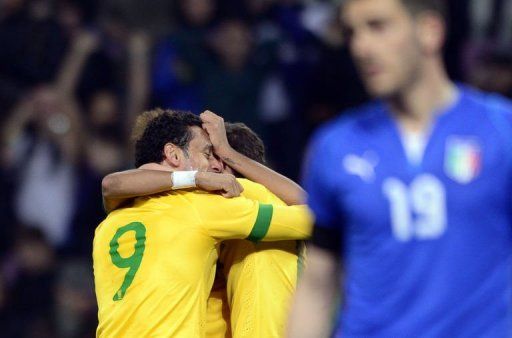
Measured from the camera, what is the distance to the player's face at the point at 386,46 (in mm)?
3301

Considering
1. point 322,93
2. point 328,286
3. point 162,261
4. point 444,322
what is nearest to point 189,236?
point 162,261

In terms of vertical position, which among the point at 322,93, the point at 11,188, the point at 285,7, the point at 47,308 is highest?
the point at 285,7

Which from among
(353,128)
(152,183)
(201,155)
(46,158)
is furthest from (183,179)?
(46,158)

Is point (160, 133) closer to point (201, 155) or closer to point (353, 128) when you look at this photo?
point (201, 155)

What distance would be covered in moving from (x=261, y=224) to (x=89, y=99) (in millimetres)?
5105

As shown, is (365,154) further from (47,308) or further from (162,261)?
(47,308)

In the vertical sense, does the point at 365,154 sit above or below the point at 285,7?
below

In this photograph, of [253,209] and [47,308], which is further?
[47,308]

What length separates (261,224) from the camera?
5078mm

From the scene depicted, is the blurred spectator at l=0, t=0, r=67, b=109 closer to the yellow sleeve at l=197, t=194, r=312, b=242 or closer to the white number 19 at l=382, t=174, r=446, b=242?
the yellow sleeve at l=197, t=194, r=312, b=242

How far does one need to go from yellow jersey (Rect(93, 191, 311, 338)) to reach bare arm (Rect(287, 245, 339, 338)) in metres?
1.45

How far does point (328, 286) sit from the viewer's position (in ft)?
11.8

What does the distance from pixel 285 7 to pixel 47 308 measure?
2.90 metres

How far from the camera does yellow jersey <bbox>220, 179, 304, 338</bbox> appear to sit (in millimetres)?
5156
